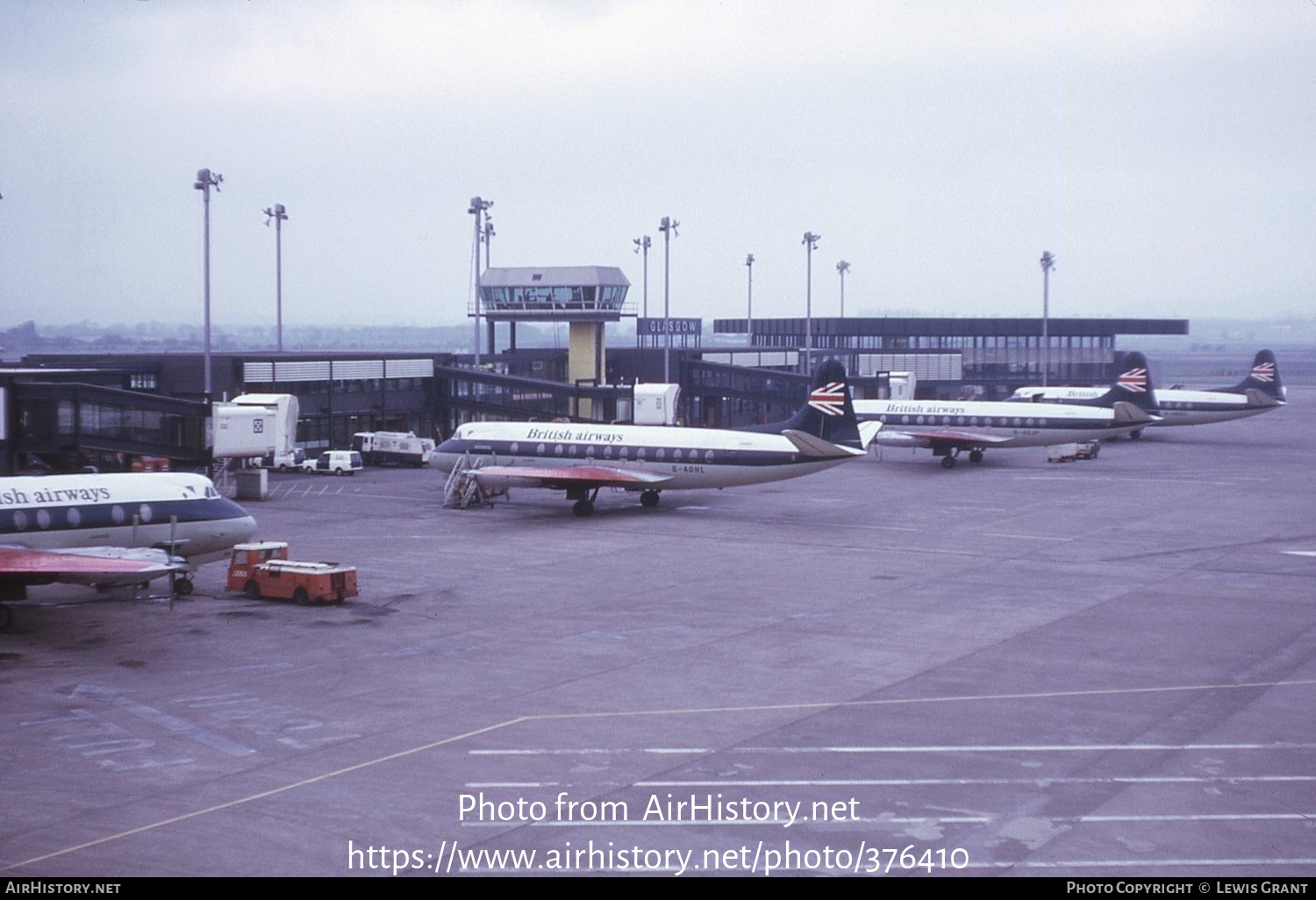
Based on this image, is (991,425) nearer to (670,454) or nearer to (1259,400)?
(670,454)

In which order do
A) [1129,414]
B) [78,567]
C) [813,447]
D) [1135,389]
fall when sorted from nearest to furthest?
[78,567]
[813,447]
[1129,414]
[1135,389]

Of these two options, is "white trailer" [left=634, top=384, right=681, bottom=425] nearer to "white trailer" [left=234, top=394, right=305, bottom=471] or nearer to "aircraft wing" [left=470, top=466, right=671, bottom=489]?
"white trailer" [left=234, top=394, right=305, bottom=471]

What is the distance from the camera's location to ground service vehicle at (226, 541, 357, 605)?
40.4 metres

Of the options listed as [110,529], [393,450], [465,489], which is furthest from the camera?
[393,450]

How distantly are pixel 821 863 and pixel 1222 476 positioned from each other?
70006mm

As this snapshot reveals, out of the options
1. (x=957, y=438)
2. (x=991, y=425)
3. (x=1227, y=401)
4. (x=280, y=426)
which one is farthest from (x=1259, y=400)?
(x=280, y=426)

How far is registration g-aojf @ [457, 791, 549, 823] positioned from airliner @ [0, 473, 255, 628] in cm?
1594

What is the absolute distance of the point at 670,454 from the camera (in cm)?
6309

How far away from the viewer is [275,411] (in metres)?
73.9

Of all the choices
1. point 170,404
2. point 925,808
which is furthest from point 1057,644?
point 170,404

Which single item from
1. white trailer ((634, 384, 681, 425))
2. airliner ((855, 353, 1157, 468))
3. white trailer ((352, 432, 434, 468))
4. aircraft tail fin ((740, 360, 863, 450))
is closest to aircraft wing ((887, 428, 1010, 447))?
airliner ((855, 353, 1157, 468))

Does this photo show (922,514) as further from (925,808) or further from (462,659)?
(925,808)

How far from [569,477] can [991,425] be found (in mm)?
38045

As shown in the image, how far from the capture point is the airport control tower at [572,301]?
382ft
